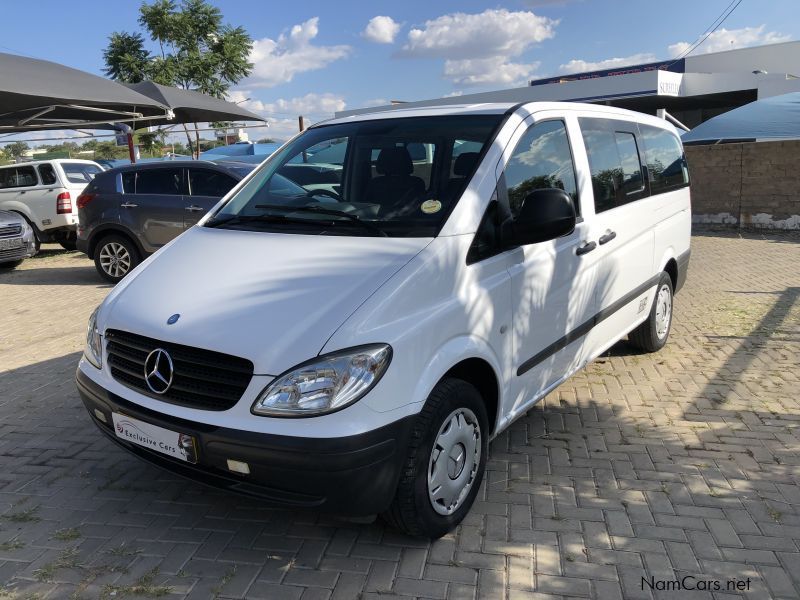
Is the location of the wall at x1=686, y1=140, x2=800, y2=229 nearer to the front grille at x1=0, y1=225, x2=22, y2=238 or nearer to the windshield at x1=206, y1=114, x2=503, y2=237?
the windshield at x1=206, y1=114, x2=503, y2=237

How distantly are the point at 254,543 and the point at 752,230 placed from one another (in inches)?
526

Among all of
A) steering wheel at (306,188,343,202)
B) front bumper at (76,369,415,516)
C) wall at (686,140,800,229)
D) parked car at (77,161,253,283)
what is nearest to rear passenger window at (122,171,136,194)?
parked car at (77,161,253,283)

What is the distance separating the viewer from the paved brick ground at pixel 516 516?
2.70 m

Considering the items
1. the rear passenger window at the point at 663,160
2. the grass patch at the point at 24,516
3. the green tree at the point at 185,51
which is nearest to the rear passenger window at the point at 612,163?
the rear passenger window at the point at 663,160

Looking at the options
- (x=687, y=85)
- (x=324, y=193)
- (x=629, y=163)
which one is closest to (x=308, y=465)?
(x=324, y=193)

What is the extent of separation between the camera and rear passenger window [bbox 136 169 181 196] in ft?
29.7

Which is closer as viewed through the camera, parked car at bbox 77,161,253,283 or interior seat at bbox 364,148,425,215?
interior seat at bbox 364,148,425,215

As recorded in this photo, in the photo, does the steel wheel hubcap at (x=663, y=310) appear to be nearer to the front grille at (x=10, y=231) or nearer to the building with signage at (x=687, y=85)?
the front grille at (x=10, y=231)

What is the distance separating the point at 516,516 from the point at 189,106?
53.0 ft

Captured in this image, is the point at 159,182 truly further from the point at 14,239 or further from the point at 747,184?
the point at 747,184

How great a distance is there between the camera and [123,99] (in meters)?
13.9

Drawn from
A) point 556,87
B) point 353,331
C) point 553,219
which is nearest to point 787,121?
point 553,219

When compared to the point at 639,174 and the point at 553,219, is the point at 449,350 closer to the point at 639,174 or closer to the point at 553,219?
the point at 553,219

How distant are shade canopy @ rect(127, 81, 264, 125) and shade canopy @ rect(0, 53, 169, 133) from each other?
44 cm
